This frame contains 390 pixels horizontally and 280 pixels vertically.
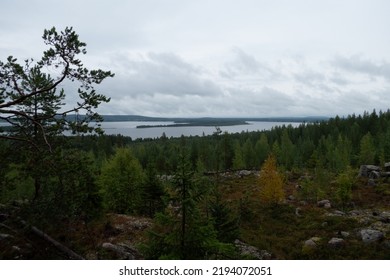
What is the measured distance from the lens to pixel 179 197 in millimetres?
8180

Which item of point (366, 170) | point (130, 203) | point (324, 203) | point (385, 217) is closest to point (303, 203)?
point (324, 203)

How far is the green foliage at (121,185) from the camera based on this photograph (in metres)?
25.5

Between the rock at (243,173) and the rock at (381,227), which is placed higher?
the rock at (381,227)

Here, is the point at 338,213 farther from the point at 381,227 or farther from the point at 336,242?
the point at 336,242

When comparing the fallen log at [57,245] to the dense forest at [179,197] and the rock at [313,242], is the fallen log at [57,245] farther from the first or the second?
the rock at [313,242]

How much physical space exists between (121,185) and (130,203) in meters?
1.82

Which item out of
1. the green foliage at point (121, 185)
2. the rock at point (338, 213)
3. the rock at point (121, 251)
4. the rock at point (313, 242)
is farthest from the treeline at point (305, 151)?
the rock at point (121, 251)

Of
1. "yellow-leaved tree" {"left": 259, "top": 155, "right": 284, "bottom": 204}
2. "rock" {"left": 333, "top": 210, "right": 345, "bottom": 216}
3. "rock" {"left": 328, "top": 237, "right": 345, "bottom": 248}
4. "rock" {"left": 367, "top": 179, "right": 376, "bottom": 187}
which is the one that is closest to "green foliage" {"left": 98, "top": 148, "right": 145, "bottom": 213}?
"yellow-leaved tree" {"left": 259, "top": 155, "right": 284, "bottom": 204}

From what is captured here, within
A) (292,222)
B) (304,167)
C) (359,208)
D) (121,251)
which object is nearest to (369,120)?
(304,167)

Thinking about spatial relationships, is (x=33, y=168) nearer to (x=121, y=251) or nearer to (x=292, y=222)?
(x=121, y=251)

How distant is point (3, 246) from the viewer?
983 cm

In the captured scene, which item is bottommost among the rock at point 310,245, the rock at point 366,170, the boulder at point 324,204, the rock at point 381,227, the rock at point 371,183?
the boulder at point 324,204

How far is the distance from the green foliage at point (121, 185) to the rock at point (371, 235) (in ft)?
57.4
